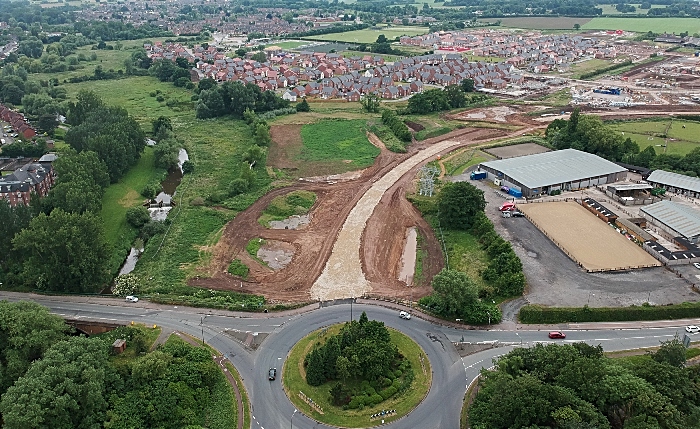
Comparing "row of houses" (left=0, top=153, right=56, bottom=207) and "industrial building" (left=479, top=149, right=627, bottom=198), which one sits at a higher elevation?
"industrial building" (left=479, top=149, right=627, bottom=198)

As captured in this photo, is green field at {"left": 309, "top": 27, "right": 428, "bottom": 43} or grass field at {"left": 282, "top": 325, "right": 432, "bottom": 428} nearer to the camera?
grass field at {"left": 282, "top": 325, "right": 432, "bottom": 428}

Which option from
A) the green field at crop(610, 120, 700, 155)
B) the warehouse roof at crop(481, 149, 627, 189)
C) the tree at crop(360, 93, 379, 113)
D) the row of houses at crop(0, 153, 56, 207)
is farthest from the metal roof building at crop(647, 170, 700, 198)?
the row of houses at crop(0, 153, 56, 207)

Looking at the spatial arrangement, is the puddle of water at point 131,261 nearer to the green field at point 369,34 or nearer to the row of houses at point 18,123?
the row of houses at point 18,123

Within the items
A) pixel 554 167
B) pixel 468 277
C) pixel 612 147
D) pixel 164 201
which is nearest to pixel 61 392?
pixel 468 277

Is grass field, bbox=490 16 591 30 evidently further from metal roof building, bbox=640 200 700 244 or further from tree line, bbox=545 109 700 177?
metal roof building, bbox=640 200 700 244

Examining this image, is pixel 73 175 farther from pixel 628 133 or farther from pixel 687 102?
pixel 687 102

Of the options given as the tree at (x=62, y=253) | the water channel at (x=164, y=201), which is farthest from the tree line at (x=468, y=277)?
the water channel at (x=164, y=201)
